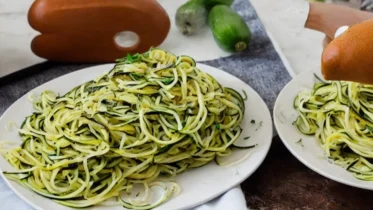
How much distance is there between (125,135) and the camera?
0.84 meters

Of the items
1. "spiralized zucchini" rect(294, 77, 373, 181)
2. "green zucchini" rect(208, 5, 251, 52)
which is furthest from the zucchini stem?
"spiralized zucchini" rect(294, 77, 373, 181)

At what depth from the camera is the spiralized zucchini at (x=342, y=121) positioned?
0.85m

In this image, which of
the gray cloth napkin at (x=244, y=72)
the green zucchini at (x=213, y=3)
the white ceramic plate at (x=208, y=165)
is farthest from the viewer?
the green zucchini at (x=213, y=3)

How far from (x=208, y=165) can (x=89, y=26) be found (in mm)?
401

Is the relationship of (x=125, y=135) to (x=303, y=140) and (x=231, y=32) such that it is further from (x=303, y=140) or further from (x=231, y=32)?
(x=231, y=32)

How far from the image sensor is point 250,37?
1201 millimetres

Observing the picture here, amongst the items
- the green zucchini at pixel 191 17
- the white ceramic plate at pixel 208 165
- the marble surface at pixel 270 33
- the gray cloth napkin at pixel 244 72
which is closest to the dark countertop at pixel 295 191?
the white ceramic plate at pixel 208 165

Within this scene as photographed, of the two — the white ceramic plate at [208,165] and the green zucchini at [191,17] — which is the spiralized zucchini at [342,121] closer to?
the white ceramic plate at [208,165]

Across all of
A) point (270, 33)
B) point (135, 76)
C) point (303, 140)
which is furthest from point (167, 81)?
point (270, 33)

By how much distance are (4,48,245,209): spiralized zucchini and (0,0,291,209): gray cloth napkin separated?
140 mm

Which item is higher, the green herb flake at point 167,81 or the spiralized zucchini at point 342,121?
the green herb flake at point 167,81

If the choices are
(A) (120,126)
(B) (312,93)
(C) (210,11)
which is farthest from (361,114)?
(C) (210,11)

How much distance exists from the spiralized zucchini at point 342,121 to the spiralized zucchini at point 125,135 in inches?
4.2

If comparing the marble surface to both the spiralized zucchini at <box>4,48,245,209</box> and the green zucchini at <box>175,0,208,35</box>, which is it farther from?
the spiralized zucchini at <box>4,48,245,209</box>
